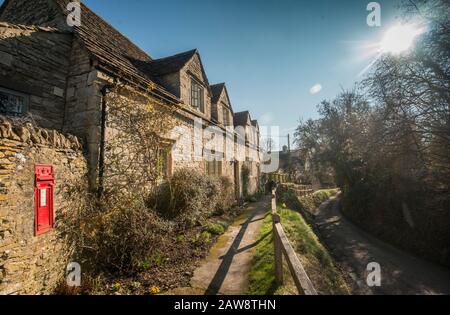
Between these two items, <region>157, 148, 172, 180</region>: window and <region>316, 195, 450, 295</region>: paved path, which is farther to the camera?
<region>316, 195, 450, 295</region>: paved path

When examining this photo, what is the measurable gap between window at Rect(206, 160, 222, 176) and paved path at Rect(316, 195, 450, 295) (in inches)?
307

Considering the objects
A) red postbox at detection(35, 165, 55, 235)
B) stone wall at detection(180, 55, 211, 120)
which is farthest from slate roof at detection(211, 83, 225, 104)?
red postbox at detection(35, 165, 55, 235)

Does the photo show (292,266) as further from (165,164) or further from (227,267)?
(165,164)

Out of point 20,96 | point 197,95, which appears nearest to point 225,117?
point 197,95

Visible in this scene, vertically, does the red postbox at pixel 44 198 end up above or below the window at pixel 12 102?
below

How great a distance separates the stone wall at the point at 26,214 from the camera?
10.8ft

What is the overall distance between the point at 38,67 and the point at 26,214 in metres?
4.30

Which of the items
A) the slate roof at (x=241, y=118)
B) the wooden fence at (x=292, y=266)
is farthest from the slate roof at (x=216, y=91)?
the wooden fence at (x=292, y=266)

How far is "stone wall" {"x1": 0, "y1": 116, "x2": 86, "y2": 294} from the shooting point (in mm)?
3303

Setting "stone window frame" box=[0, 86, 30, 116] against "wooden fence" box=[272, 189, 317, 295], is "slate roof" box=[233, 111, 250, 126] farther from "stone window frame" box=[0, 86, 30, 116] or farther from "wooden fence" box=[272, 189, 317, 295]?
"stone window frame" box=[0, 86, 30, 116]

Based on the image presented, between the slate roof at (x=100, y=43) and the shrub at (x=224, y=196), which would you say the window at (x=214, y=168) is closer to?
the shrub at (x=224, y=196)

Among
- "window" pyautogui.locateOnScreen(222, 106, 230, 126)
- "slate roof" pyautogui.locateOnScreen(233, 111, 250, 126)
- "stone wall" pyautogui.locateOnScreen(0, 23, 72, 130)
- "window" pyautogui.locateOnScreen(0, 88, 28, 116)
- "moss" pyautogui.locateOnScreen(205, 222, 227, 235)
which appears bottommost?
"moss" pyautogui.locateOnScreen(205, 222, 227, 235)

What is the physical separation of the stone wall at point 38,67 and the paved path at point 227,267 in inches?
218
